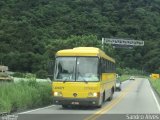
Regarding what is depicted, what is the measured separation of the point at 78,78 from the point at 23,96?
291 cm

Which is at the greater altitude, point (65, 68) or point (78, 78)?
point (65, 68)

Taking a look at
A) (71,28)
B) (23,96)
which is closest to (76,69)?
(23,96)

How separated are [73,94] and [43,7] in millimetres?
103552

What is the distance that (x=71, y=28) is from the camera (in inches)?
4648

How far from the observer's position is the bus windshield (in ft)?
79.2

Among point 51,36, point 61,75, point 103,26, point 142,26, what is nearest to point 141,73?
point 142,26

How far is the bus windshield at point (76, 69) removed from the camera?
2413 centimetres

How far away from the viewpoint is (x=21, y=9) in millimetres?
121688

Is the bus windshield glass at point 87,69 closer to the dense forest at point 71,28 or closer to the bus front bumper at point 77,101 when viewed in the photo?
the bus front bumper at point 77,101

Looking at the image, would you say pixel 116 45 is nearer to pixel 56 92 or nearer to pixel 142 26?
pixel 142 26

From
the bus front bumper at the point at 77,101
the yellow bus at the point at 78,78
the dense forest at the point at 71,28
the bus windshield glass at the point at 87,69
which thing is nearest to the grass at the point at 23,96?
the yellow bus at the point at 78,78

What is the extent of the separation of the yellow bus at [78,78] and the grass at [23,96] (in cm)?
140

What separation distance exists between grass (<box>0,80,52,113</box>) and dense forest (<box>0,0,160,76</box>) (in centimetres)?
4775

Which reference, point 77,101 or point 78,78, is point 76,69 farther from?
point 77,101
